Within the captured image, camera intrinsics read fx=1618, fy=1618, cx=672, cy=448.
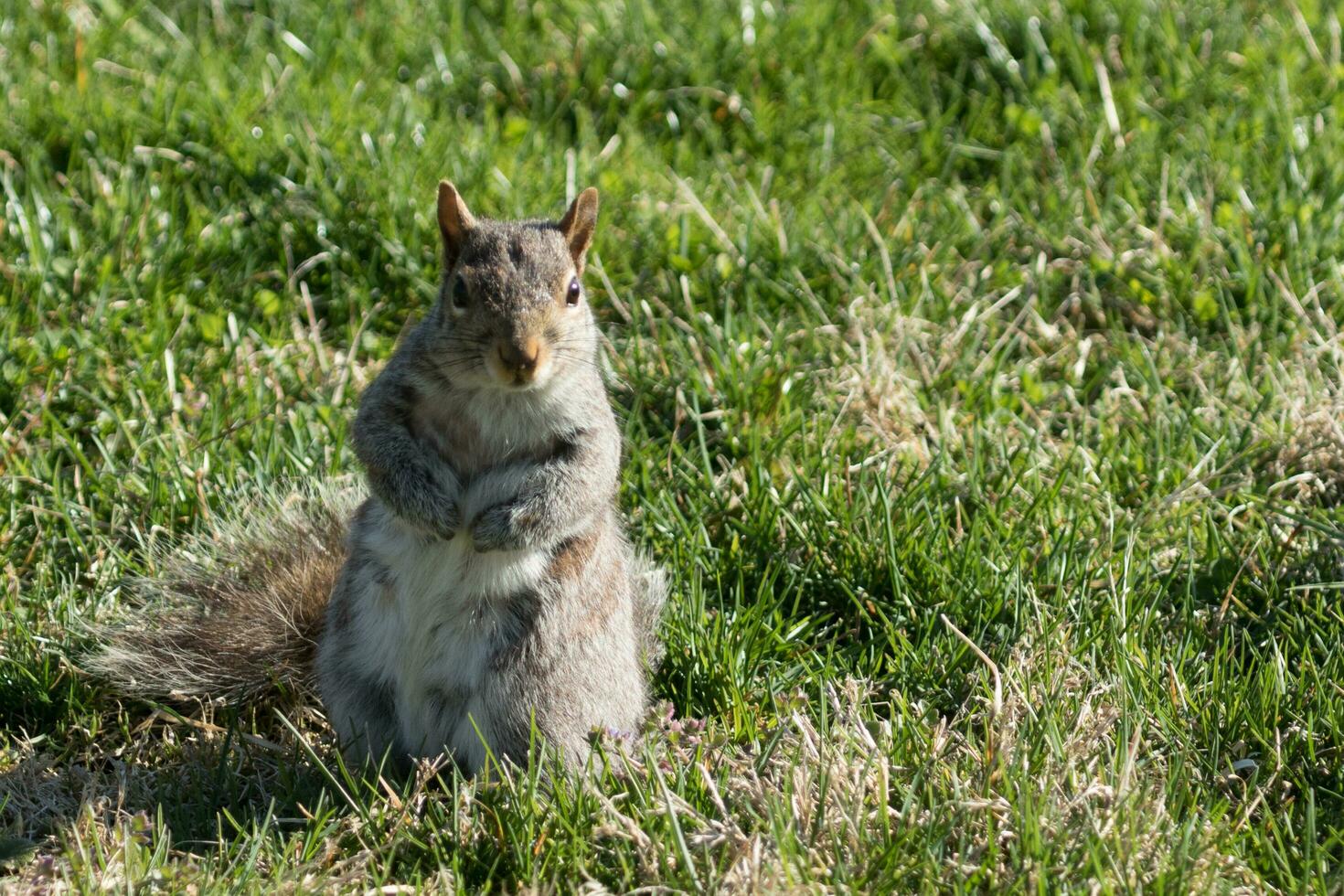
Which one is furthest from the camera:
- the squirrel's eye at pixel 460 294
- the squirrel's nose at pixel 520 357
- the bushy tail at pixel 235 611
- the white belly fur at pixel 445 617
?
the bushy tail at pixel 235 611

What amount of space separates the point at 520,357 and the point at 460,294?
21 centimetres

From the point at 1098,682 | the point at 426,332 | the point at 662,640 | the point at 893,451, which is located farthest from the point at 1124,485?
the point at 426,332

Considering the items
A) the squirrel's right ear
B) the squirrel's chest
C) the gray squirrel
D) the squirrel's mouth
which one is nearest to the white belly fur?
the gray squirrel

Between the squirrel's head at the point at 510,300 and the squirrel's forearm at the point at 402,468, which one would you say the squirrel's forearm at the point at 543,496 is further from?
the squirrel's head at the point at 510,300

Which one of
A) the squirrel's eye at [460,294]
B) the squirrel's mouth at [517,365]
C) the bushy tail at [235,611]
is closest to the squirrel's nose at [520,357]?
the squirrel's mouth at [517,365]

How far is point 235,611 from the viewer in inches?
124

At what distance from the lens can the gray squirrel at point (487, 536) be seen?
2.73m

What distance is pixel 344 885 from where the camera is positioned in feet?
8.36

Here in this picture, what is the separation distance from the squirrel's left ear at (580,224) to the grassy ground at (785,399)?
0.71 meters

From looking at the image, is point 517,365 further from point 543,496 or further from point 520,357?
point 543,496

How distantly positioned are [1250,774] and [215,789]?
181cm

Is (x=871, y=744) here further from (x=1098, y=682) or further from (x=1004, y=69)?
(x=1004, y=69)

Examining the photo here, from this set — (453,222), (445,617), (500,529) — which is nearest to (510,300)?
(453,222)

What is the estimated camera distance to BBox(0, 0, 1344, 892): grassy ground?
2.65m
